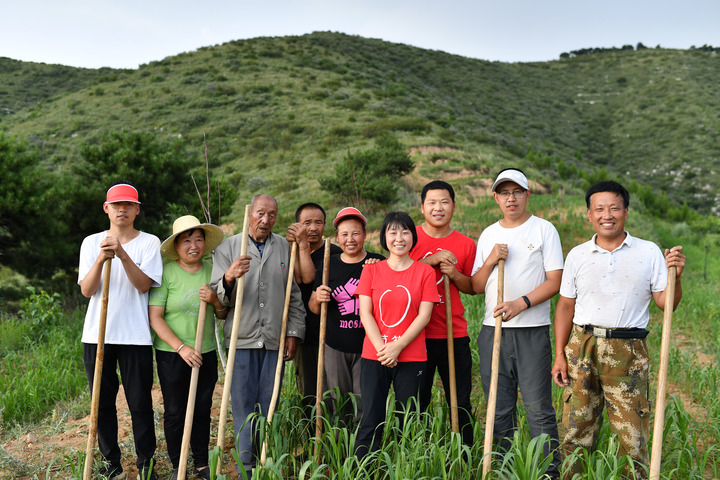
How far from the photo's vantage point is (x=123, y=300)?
323 cm

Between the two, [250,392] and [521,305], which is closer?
[521,305]

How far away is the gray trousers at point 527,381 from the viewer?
308cm

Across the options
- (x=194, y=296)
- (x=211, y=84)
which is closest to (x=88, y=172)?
(x=194, y=296)

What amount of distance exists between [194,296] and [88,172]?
23.2 feet

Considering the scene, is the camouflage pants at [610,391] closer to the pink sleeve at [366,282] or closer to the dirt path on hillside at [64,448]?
the pink sleeve at [366,282]

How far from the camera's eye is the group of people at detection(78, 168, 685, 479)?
2.87m

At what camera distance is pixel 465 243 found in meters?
3.42

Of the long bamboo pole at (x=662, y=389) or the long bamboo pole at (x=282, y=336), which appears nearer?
the long bamboo pole at (x=662, y=389)

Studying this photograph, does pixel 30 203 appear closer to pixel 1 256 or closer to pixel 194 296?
pixel 1 256

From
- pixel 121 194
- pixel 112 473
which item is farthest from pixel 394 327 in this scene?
pixel 112 473

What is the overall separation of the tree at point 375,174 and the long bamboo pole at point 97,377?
36.8 ft

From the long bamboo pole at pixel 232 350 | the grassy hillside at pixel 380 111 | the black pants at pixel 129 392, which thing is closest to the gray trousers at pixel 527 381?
the long bamboo pole at pixel 232 350

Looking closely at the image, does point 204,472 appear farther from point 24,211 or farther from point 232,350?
point 24,211

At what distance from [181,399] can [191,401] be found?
28 cm
